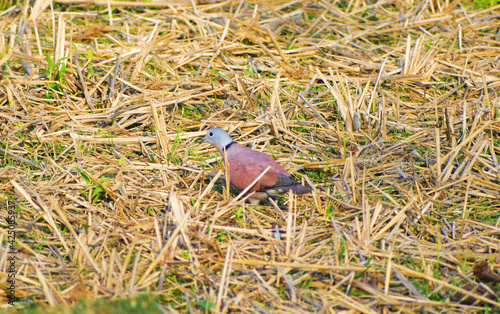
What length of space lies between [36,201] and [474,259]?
10.3ft

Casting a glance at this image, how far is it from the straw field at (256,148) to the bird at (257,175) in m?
0.15

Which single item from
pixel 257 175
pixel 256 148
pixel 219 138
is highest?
pixel 219 138

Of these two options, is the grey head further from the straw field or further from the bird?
the straw field

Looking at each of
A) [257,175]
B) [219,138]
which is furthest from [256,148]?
[257,175]

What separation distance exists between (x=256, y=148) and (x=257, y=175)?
32.2 inches

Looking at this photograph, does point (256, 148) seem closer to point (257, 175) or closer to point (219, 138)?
point (219, 138)

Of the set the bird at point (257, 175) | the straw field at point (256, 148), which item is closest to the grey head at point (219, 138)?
the bird at point (257, 175)

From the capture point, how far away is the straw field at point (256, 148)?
10.2 ft

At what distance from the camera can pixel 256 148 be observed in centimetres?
465

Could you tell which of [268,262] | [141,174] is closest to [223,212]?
[268,262]

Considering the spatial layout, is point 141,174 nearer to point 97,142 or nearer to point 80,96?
point 97,142

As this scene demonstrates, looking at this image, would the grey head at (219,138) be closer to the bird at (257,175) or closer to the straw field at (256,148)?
the bird at (257,175)

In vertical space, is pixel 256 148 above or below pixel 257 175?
below

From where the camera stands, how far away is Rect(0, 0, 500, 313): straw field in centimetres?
310
